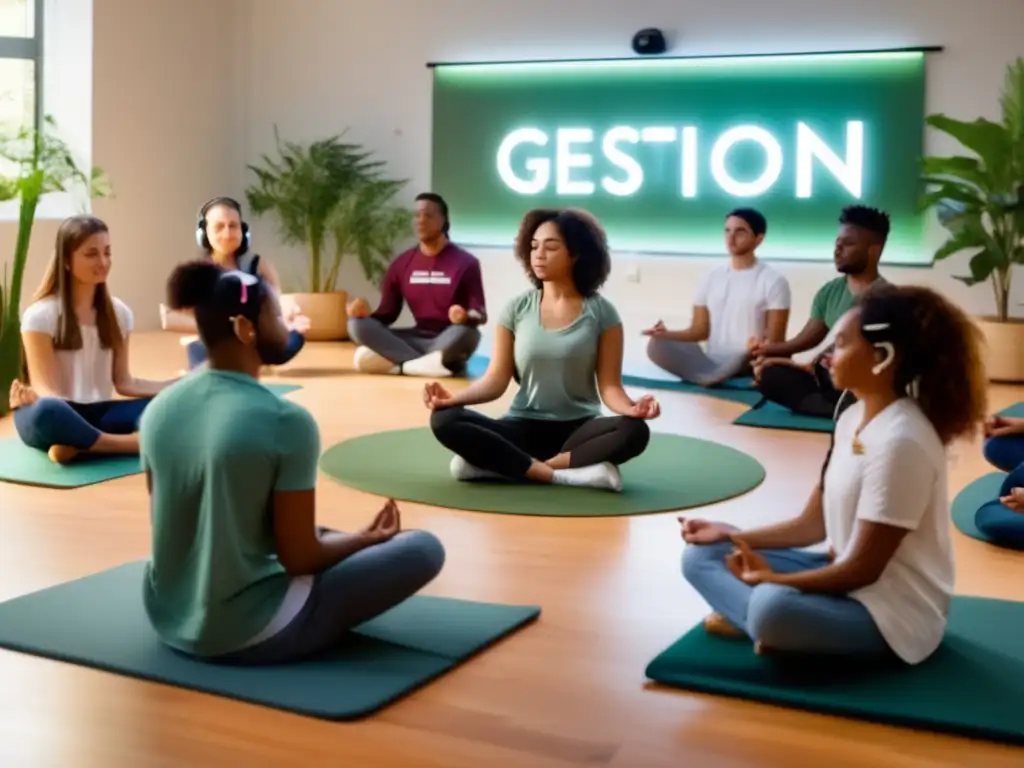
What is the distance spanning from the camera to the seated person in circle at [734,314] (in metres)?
7.27

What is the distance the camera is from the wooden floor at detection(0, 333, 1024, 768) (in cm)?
252

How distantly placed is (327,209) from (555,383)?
5.10 metres

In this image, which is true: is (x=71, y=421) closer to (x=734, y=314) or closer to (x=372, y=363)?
(x=372, y=363)

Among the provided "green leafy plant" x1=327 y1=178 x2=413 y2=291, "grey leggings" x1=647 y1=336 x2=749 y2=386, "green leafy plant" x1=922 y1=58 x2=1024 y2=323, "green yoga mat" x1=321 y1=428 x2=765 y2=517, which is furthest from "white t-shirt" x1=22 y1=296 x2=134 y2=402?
"green leafy plant" x1=922 y1=58 x2=1024 y2=323

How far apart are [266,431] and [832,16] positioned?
22.0 feet

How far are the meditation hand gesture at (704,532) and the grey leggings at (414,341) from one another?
4.81 metres

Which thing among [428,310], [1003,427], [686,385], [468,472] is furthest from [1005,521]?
[428,310]

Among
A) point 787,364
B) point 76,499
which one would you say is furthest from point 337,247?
point 76,499

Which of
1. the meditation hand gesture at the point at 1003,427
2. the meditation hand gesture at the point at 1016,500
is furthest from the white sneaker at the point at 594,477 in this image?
the meditation hand gesture at the point at 1016,500

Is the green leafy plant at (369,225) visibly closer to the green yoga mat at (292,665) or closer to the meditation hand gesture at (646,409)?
the meditation hand gesture at (646,409)

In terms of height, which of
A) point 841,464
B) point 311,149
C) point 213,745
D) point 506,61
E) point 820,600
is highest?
point 506,61

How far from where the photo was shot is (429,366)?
7.76m

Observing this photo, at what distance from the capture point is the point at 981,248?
8.20 metres

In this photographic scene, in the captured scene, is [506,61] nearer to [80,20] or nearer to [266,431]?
[80,20]
